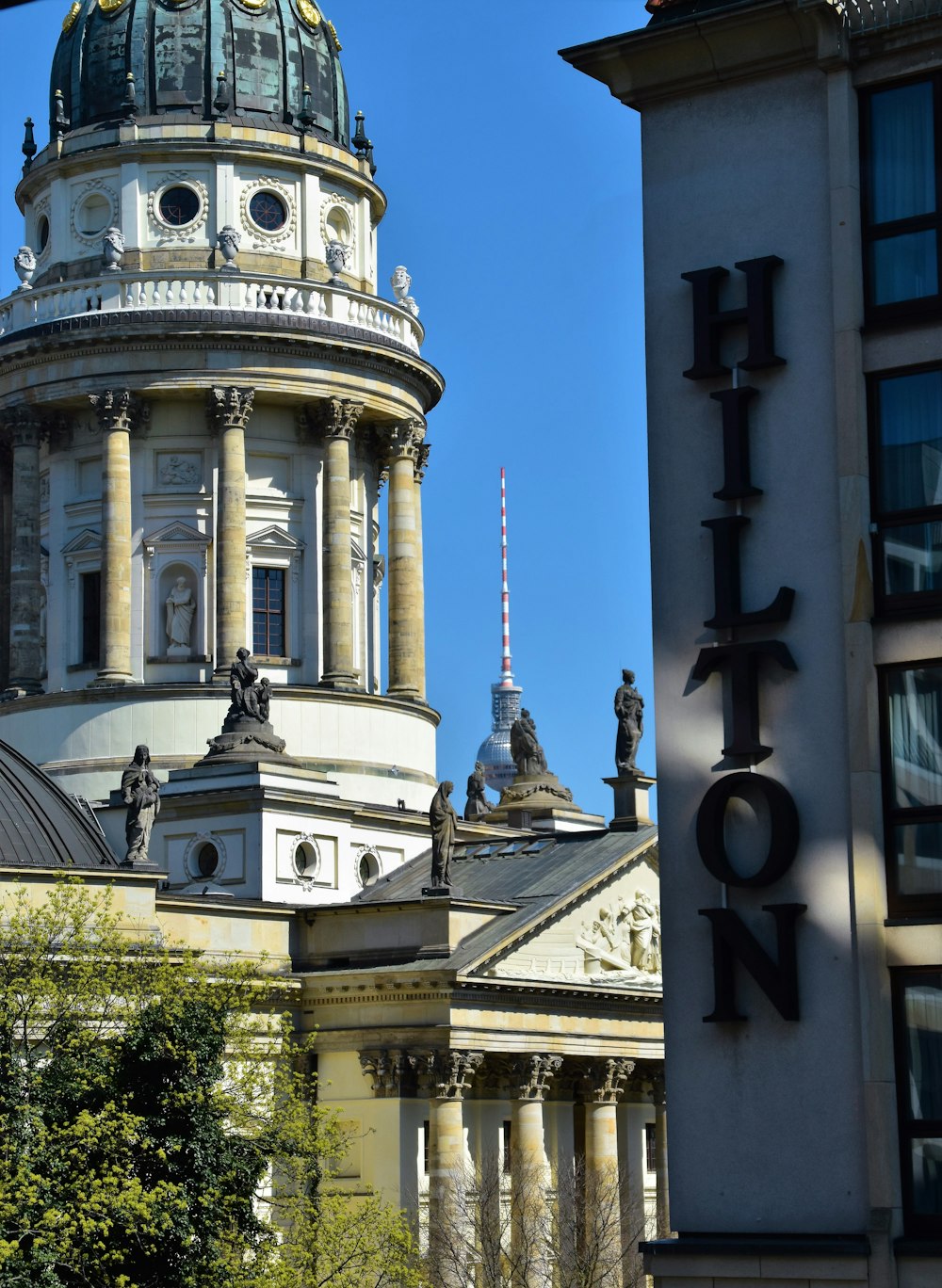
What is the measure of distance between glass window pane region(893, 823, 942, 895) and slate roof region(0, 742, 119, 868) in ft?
119

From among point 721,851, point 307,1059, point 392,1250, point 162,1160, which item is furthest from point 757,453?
point 307,1059

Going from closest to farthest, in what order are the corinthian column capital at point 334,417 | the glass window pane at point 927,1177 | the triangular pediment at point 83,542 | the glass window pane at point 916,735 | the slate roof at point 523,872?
the glass window pane at point 927,1177 → the glass window pane at point 916,735 → the slate roof at point 523,872 → the triangular pediment at point 83,542 → the corinthian column capital at point 334,417

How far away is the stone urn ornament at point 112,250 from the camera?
3140 inches

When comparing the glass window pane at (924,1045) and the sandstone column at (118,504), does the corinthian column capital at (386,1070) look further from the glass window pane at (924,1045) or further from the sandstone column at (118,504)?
the glass window pane at (924,1045)

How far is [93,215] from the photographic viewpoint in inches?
3236

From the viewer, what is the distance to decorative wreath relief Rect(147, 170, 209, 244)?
81.0 meters

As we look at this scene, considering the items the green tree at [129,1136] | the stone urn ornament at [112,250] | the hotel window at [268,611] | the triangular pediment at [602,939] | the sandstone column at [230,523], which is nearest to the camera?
the green tree at [129,1136]

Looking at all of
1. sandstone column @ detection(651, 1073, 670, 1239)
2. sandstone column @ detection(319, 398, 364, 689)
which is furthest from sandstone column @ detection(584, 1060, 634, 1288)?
sandstone column @ detection(319, 398, 364, 689)

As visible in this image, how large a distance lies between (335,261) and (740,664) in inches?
2154

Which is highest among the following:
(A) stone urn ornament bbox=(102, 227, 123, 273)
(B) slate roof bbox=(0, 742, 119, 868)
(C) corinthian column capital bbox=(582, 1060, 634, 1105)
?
(A) stone urn ornament bbox=(102, 227, 123, 273)

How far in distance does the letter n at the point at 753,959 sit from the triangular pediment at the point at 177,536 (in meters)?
52.1

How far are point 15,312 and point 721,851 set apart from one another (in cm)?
5670

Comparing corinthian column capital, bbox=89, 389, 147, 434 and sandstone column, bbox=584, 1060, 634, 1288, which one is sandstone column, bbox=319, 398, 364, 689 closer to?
corinthian column capital, bbox=89, 389, 147, 434

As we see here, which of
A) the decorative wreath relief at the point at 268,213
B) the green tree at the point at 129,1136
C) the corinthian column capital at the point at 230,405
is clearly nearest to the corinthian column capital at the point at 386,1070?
the green tree at the point at 129,1136
